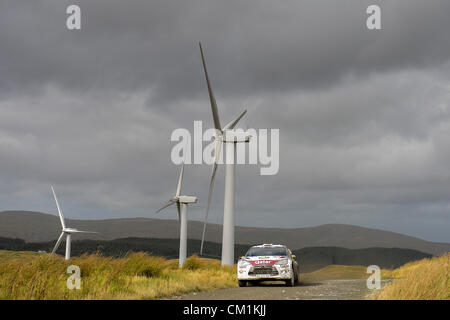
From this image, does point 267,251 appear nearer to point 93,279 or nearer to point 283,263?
point 283,263

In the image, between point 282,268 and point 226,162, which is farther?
point 226,162

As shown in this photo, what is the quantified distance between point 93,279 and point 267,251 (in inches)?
422

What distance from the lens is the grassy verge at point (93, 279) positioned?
13.2 meters

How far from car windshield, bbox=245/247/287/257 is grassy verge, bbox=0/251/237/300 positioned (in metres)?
2.51

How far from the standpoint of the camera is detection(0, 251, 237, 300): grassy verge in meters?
13.2

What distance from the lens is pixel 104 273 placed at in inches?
680

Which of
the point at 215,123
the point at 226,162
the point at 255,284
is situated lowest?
the point at 255,284

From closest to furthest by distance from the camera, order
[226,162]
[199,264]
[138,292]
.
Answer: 1. [138,292]
2. [199,264]
3. [226,162]

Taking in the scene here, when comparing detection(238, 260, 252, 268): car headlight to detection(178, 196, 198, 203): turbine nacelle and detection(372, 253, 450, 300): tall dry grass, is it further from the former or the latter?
detection(178, 196, 198, 203): turbine nacelle

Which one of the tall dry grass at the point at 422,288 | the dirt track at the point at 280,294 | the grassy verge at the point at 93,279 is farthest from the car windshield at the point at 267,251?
the tall dry grass at the point at 422,288
